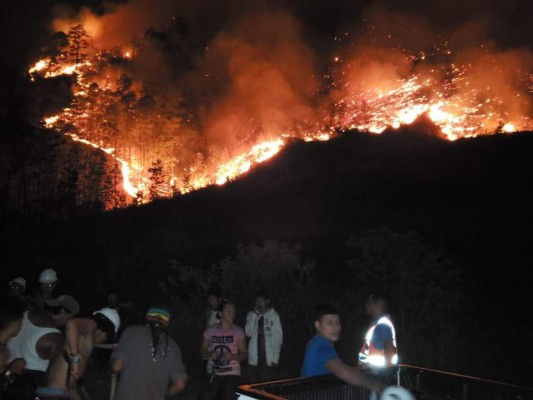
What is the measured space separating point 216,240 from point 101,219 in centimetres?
1413

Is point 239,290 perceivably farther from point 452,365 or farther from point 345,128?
point 345,128

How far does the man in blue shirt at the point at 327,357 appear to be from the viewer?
3309mm

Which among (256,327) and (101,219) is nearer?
(256,327)

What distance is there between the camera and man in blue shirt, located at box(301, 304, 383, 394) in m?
3.31

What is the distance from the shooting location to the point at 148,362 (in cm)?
405

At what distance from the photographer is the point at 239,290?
15.6 meters

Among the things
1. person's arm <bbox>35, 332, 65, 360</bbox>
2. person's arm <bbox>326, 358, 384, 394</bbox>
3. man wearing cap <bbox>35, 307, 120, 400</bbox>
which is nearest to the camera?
person's arm <bbox>326, 358, 384, 394</bbox>

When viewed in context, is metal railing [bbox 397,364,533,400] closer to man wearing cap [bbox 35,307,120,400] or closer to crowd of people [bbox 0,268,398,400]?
crowd of people [bbox 0,268,398,400]

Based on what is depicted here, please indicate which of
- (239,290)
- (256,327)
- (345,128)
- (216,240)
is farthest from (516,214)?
(345,128)

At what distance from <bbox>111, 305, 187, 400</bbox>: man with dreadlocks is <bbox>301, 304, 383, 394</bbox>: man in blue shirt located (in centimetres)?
102

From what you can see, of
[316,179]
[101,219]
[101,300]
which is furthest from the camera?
[316,179]

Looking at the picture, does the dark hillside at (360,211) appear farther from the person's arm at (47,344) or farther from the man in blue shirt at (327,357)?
the person's arm at (47,344)

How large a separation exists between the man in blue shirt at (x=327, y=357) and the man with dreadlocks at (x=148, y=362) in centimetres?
102

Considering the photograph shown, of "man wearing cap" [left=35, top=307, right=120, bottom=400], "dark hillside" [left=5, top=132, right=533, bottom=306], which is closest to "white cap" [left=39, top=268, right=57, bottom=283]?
"man wearing cap" [left=35, top=307, right=120, bottom=400]
